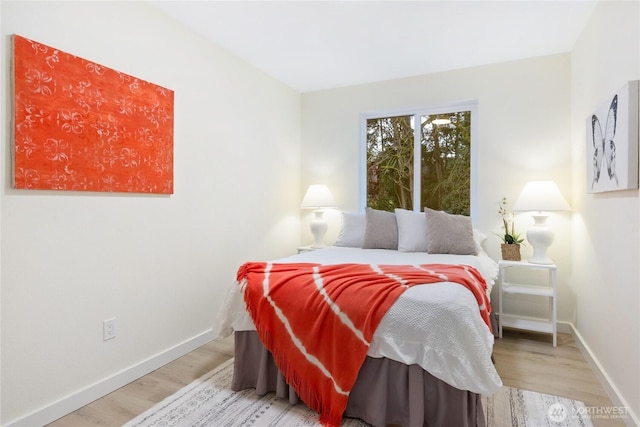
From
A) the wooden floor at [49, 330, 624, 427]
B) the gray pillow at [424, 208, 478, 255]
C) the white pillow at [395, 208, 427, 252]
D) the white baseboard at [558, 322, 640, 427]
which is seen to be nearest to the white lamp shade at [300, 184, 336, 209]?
the white pillow at [395, 208, 427, 252]

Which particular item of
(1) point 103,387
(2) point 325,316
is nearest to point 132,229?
(1) point 103,387

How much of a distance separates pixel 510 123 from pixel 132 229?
3330mm

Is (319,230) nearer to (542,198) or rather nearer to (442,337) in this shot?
(542,198)

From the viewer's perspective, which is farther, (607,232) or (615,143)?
(607,232)

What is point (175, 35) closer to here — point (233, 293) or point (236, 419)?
point (233, 293)

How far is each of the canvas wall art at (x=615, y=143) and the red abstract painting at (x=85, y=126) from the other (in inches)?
106

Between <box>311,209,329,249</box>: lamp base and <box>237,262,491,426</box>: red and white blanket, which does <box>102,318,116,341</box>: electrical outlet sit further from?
<box>311,209,329,249</box>: lamp base

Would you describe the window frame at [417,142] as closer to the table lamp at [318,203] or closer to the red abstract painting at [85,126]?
the table lamp at [318,203]

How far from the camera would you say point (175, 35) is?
8.59 ft

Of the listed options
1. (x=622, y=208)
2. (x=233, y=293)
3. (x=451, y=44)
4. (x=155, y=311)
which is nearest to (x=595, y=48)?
(x=451, y=44)

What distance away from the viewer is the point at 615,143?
77.2 inches

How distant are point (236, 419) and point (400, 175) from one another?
2.94m

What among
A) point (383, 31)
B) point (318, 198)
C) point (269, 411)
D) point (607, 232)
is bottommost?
point (269, 411)

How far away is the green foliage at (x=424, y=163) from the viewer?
3713 millimetres
